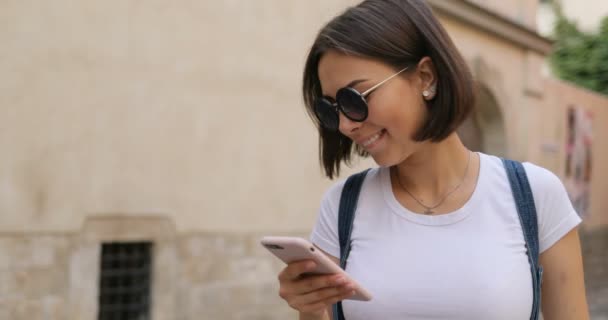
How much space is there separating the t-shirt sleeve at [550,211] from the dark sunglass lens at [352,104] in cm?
43

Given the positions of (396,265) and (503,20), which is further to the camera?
(503,20)

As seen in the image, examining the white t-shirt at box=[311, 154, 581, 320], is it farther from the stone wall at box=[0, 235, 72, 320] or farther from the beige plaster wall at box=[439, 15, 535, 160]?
the beige plaster wall at box=[439, 15, 535, 160]

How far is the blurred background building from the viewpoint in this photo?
4.68 m

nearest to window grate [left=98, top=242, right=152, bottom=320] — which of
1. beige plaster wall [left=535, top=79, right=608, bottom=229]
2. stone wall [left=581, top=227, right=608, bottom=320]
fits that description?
beige plaster wall [left=535, top=79, right=608, bottom=229]

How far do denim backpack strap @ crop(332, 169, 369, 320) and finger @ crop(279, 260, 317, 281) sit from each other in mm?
189

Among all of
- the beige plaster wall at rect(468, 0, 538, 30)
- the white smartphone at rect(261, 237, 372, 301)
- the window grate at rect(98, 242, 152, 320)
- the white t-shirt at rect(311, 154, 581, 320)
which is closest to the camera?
the white smartphone at rect(261, 237, 372, 301)

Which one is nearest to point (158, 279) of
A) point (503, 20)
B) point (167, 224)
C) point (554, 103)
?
point (167, 224)

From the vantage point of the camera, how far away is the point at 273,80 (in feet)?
20.7

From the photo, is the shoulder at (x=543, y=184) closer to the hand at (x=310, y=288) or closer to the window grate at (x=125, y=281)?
the hand at (x=310, y=288)

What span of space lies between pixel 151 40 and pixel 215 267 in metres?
1.74

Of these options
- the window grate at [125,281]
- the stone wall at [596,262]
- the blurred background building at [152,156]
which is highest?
the blurred background building at [152,156]

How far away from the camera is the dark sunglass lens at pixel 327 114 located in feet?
5.60

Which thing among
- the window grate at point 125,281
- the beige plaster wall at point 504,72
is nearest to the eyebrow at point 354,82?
the window grate at point 125,281

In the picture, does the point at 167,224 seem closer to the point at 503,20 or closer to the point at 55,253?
the point at 55,253
